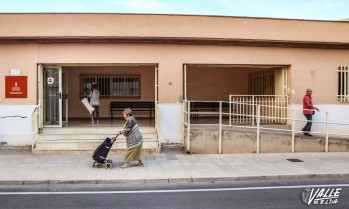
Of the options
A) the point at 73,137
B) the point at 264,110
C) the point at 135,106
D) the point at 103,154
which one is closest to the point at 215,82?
the point at 135,106

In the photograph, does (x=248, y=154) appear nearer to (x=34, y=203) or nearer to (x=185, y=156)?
(x=185, y=156)

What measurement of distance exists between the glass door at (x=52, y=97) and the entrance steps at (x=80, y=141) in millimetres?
755

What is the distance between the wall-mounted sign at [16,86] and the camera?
13.7 m

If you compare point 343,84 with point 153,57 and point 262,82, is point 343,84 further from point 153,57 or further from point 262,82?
point 153,57

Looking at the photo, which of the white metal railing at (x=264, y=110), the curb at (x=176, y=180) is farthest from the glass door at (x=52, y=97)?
the white metal railing at (x=264, y=110)

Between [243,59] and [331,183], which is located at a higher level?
[243,59]

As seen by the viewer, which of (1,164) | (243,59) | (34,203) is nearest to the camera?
(34,203)

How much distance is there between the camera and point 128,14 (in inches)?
544

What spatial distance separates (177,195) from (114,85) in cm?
1180

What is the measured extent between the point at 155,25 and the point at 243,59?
333 cm

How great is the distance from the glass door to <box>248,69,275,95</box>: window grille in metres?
8.19

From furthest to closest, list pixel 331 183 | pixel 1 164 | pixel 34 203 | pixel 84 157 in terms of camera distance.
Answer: pixel 84 157, pixel 1 164, pixel 331 183, pixel 34 203

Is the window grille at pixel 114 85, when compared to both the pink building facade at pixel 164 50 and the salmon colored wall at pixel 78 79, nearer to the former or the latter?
the salmon colored wall at pixel 78 79

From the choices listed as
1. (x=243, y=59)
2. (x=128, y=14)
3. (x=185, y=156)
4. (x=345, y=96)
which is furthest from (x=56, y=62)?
(x=345, y=96)
